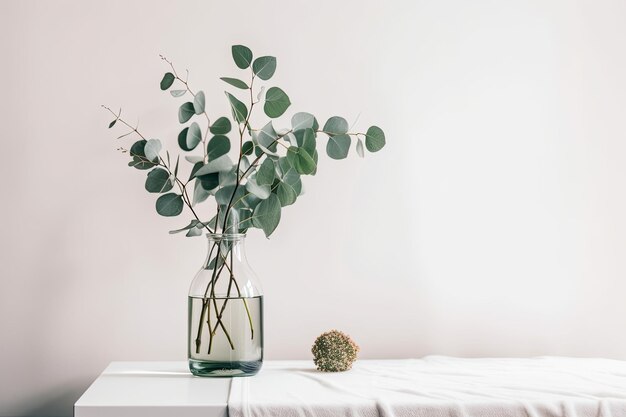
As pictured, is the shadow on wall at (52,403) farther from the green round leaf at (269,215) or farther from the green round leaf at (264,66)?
the green round leaf at (264,66)

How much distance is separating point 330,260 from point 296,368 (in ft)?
0.97

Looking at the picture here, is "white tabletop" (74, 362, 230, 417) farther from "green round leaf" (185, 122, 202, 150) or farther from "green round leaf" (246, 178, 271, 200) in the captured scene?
"green round leaf" (185, 122, 202, 150)

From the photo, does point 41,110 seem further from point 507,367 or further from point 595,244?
point 595,244

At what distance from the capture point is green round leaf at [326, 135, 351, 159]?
55.9 inches

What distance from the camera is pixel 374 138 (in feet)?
4.60

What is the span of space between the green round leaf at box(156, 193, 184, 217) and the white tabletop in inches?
12.5

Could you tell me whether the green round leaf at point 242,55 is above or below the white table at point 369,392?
above

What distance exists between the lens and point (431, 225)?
167 centimetres

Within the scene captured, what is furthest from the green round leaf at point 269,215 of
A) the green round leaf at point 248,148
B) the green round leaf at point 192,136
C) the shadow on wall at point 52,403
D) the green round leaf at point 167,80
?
the shadow on wall at point 52,403

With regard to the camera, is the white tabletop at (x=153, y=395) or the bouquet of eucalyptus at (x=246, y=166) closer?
the white tabletop at (x=153, y=395)

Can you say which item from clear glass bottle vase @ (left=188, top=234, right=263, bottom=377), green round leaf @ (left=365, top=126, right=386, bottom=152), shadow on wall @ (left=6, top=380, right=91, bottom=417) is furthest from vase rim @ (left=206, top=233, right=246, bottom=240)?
shadow on wall @ (left=6, top=380, right=91, bottom=417)

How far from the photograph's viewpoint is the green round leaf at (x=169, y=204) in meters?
1.42

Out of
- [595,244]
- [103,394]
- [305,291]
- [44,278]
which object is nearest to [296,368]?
[305,291]

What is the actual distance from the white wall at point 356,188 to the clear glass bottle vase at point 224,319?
0.26 m
